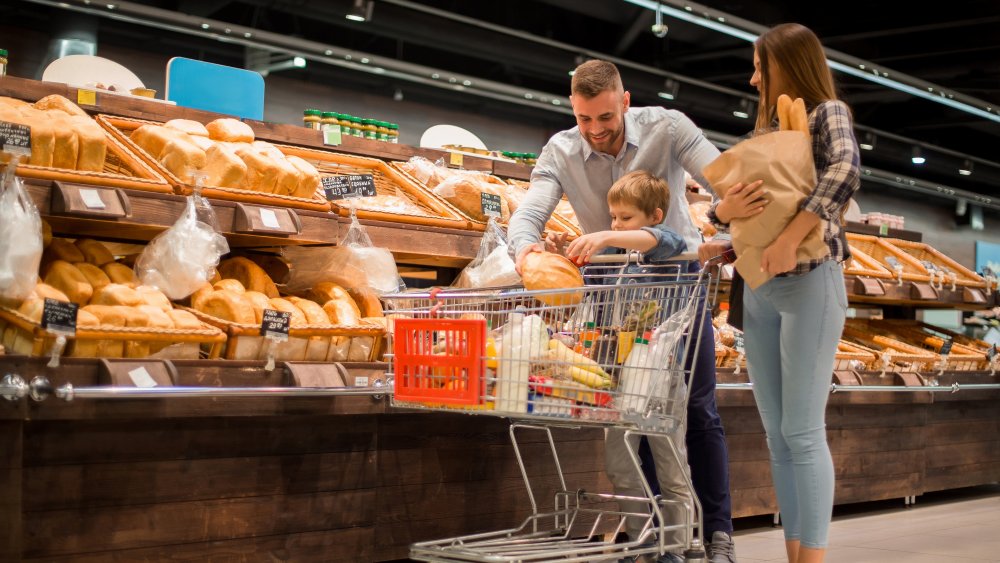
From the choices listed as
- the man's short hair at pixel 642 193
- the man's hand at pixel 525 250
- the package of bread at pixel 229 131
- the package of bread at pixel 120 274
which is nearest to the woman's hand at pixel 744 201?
the man's short hair at pixel 642 193

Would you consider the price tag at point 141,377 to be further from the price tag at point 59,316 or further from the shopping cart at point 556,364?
the shopping cart at point 556,364

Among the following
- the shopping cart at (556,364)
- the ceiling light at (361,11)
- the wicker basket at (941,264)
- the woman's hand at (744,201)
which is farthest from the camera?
the ceiling light at (361,11)

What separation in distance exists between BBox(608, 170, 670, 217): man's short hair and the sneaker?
3.15 feet

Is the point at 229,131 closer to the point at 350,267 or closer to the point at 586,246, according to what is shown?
the point at 350,267

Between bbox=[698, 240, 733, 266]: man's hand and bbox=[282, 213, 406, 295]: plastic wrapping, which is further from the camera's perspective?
bbox=[282, 213, 406, 295]: plastic wrapping

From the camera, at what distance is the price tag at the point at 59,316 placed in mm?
2430

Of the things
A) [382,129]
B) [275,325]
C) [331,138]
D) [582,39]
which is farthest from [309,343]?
[582,39]

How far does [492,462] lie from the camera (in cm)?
341

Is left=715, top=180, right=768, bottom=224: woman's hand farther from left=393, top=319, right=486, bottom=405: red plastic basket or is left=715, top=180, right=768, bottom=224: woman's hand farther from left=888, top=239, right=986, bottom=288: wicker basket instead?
left=888, top=239, right=986, bottom=288: wicker basket

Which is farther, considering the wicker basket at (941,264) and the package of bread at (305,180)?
the wicker basket at (941,264)

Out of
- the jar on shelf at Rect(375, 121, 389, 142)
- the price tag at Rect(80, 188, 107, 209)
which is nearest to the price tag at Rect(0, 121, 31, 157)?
the price tag at Rect(80, 188, 107, 209)

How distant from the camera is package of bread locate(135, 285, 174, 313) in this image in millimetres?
2756

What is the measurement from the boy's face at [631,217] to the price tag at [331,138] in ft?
4.86

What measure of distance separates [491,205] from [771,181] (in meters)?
1.52
